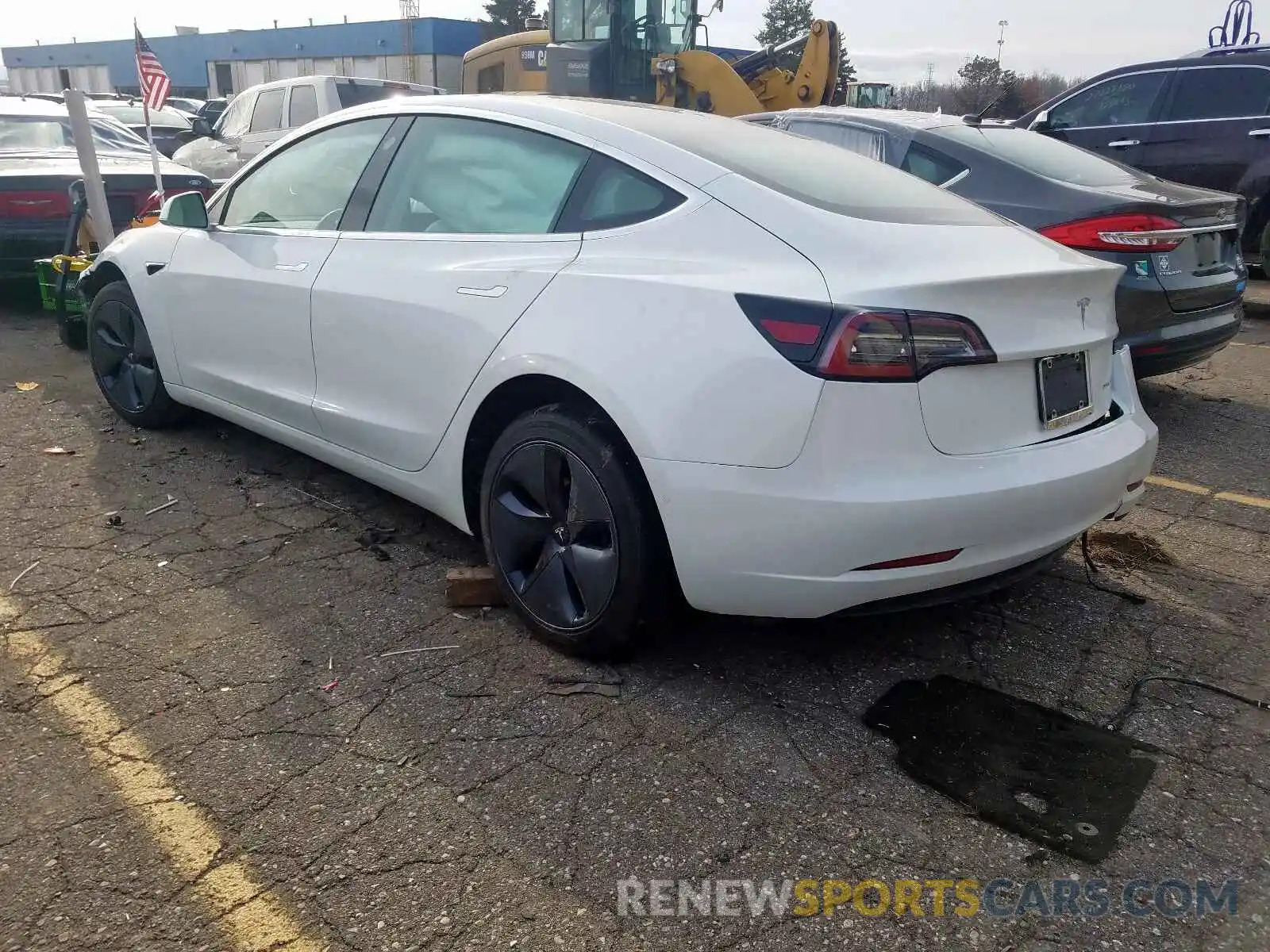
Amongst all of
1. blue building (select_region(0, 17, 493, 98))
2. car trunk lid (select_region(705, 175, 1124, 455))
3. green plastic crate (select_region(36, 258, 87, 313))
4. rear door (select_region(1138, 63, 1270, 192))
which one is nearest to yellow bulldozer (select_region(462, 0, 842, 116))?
rear door (select_region(1138, 63, 1270, 192))

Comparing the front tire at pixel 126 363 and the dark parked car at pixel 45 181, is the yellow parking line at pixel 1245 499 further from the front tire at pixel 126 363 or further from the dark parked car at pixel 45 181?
the dark parked car at pixel 45 181

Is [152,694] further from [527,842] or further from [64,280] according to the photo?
[64,280]

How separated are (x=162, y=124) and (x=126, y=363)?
14.4 metres

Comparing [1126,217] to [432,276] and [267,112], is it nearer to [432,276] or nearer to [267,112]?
[432,276]

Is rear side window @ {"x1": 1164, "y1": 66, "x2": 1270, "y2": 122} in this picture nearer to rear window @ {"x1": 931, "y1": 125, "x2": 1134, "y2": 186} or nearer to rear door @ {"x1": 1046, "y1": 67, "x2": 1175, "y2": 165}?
rear door @ {"x1": 1046, "y1": 67, "x2": 1175, "y2": 165}

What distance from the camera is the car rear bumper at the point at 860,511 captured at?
8.05 ft

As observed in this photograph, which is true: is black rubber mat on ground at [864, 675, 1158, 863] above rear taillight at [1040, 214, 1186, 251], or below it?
below

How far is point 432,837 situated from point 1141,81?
9270 mm

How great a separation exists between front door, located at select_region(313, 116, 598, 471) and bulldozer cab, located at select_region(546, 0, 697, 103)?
10.2 metres

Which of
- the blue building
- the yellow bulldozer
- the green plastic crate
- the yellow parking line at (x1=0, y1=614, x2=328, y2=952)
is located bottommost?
the yellow parking line at (x1=0, y1=614, x2=328, y2=952)

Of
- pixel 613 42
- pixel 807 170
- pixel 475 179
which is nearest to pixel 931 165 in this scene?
pixel 807 170

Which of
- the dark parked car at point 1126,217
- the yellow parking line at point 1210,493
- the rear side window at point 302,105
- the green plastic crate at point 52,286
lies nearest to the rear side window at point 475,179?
the dark parked car at point 1126,217

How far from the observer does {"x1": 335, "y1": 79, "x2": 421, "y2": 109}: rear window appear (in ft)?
40.5

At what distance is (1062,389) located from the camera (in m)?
2.78
